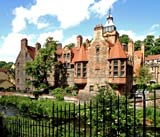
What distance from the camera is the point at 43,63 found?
44.2m

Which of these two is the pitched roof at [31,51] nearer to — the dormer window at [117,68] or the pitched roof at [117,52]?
the pitched roof at [117,52]

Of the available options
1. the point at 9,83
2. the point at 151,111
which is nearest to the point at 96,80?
the point at 151,111

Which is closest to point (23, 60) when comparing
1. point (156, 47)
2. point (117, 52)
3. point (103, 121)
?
point (117, 52)

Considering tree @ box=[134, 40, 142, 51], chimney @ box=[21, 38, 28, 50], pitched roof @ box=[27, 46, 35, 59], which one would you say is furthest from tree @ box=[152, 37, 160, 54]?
chimney @ box=[21, 38, 28, 50]

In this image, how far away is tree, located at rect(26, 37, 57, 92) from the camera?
43781 mm

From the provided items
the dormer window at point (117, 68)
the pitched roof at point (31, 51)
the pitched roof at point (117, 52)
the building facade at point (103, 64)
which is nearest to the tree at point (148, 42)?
the pitched roof at point (31, 51)

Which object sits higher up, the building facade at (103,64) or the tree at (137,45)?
the tree at (137,45)

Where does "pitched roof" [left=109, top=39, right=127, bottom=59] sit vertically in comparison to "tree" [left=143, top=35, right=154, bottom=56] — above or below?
below

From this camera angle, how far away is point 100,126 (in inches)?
352

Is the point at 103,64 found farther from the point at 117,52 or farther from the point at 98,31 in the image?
the point at 98,31

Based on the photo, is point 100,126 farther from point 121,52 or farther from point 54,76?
point 54,76

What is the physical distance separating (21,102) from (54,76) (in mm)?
13669

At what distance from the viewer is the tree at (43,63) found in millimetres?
43781

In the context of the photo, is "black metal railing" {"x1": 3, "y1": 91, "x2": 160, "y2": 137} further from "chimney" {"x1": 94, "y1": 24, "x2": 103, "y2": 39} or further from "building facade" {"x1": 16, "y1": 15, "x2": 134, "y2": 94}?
"chimney" {"x1": 94, "y1": 24, "x2": 103, "y2": 39}
